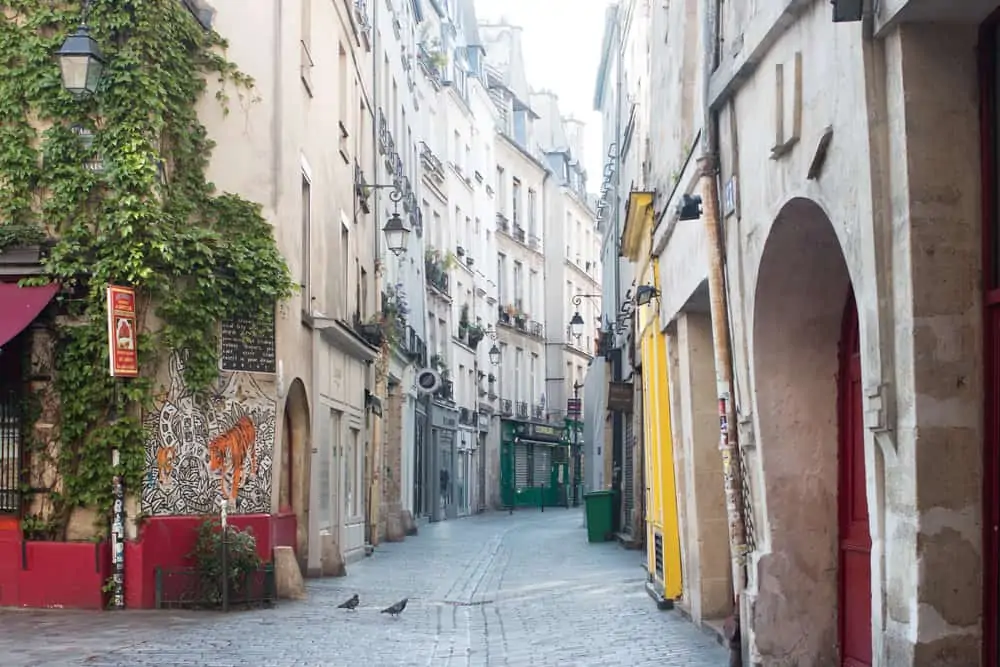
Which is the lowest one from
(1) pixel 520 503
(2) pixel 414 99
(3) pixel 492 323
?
(1) pixel 520 503

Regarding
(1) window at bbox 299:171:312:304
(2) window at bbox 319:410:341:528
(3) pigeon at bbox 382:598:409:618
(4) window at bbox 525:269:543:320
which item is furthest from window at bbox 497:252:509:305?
(3) pigeon at bbox 382:598:409:618

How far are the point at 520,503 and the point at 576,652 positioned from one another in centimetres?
4735

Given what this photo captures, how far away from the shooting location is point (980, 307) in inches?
231

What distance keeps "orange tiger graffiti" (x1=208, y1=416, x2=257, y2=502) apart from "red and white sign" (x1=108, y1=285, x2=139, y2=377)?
4.13 feet

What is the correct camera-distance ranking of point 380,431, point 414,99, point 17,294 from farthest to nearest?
point 414,99, point 380,431, point 17,294

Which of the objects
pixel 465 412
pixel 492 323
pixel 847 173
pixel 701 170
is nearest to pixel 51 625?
pixel 701 170

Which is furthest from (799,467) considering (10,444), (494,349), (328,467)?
(494,349)

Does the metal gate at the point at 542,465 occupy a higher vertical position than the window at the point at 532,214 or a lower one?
lower

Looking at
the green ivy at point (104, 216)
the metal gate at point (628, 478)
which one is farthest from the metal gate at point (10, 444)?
the metal gate at point (628, 478)

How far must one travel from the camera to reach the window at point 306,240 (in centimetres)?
1859

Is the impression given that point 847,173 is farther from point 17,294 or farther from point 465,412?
point 465,412

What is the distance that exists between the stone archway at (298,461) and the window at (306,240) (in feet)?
3.96

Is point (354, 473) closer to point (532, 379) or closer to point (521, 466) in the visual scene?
point (521, 466)

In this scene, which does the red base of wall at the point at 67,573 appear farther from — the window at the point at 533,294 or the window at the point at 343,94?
the window at the point at 533,294
